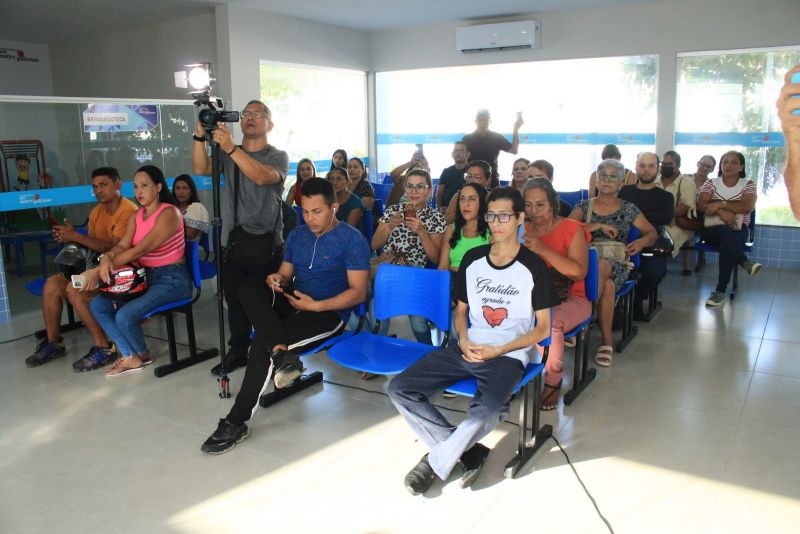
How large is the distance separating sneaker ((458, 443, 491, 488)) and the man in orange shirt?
2.63 metres

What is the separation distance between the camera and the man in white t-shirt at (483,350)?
2621 millimetres

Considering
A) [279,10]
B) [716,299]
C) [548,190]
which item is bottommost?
[716,299]

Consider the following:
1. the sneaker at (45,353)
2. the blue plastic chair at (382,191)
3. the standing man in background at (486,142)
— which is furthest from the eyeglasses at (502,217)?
the blue plastic chair at (382,191)

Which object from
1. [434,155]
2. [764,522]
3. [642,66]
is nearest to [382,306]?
[764,522]

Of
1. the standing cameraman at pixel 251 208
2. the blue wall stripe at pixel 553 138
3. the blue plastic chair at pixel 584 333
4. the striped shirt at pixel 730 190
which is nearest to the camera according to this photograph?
the blue plastic chair at pixel 584 333

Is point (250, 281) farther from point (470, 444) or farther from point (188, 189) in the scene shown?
point (188, 189)

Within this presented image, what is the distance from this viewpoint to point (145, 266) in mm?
4156

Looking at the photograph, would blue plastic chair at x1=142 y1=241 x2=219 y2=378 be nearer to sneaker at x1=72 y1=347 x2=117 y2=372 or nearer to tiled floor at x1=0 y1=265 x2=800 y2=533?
tiled floor at x1=0 y1=265 x2=800 y2=533

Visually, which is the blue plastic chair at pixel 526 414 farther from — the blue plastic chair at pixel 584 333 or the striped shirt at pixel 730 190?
the striped shirt at pixel 730 190

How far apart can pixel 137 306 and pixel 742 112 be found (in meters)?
6.44

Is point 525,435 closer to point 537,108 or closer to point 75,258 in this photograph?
point 75,258

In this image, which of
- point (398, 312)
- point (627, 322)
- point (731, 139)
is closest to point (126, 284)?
point (398, 312)

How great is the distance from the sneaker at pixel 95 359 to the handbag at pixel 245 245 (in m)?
1.16

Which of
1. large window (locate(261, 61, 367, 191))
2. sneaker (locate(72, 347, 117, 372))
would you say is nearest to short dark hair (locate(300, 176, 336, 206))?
sneaker (locate(72, 347, 117, 372))
